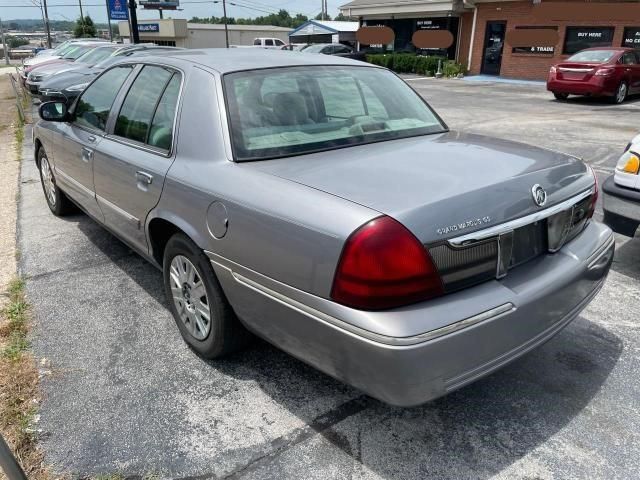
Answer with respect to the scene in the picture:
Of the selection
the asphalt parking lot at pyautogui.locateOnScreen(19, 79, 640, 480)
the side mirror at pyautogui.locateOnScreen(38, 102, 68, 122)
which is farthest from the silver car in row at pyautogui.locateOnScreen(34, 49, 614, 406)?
the side mirror at pyautogui.locateOnScreen(38, 102, 68, 122)

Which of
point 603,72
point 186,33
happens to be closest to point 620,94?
point 603,72

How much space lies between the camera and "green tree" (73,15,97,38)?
6275cm

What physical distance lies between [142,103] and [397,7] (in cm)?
2685

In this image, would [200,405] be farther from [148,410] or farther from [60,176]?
[60,176]

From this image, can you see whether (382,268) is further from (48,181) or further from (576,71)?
(576,71)

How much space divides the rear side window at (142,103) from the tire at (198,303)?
82 cm

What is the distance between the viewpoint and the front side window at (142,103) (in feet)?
10.9

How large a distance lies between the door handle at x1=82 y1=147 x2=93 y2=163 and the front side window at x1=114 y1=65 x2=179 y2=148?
342 millimetres

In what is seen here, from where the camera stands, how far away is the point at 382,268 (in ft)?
6.65

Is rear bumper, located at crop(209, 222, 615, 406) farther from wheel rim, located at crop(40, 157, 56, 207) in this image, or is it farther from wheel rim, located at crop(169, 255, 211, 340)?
wheel rim, located at crop(40, 157, 56, 207)

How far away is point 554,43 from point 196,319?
73.2 feet

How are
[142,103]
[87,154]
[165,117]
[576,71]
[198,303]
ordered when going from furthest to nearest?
[576,71] → [87,154] → [142,103] → [165,117] → [198,303]

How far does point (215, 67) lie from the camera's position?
9.98 feet

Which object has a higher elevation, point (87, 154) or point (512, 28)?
point (512, 28)
